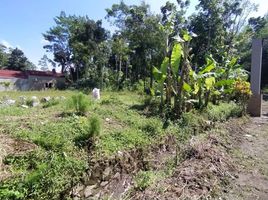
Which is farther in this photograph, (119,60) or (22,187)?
(119,60)

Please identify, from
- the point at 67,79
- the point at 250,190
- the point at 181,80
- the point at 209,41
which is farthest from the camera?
the point at 67,79

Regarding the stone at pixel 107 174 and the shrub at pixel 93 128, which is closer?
the stone at pixel 107 174

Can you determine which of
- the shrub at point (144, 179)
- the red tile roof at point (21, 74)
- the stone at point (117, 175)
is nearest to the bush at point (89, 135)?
the stone at point (117, 175)

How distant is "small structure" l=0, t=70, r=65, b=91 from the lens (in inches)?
1428

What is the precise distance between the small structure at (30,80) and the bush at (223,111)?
88.0 ft

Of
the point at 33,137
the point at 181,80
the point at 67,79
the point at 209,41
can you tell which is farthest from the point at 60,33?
the point at 33,137

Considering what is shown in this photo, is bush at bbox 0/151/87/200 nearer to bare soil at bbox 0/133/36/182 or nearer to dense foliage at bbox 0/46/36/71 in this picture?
bare soil at bbox 0/133/36/182

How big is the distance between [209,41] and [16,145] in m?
27.9

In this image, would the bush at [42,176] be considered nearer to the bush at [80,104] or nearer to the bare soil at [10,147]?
the bare soil at [10,147]

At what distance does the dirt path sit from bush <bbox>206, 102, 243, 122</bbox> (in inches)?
31.0

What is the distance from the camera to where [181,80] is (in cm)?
814

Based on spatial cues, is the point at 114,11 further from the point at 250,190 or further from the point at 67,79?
the point at 250,190

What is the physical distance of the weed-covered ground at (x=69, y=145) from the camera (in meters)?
3.46

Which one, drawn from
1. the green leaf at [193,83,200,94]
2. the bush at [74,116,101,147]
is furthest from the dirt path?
the bush at [74,116,101,147]
